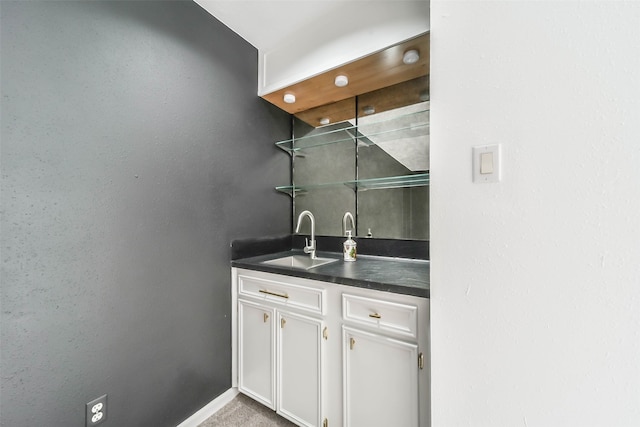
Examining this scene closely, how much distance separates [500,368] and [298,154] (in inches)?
72.9

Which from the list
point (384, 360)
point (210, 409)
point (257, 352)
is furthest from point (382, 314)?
point (210, 409)

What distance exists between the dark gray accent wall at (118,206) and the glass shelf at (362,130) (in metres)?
0.55

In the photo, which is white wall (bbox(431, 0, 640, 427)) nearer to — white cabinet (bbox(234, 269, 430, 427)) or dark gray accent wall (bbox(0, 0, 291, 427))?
white cabinet (bbox(234, 269, 430, 427))

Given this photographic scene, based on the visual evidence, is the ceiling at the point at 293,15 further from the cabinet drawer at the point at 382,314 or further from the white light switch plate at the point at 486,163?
the cabinet drawer at the point at 382,314

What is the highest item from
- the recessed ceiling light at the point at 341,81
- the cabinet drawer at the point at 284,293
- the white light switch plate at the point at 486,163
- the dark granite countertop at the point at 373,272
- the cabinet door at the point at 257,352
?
the recessed ceiling light at the point at 341,81

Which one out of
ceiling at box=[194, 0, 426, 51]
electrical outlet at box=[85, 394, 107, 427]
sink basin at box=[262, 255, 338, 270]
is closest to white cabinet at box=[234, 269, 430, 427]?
sink basin at box=[262, 255, 338, 270]

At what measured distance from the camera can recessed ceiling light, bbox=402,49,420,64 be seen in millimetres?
1411

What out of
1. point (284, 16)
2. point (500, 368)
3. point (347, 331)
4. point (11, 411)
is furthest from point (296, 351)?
point (284, 16)

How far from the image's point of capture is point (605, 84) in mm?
647

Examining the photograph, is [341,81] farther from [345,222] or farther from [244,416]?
[244,416]

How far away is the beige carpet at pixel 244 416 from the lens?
1.43m

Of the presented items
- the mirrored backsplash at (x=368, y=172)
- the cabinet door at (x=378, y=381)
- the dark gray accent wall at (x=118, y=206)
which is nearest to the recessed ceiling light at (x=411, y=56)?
the mirrored backsplash at (x=368, y=172)

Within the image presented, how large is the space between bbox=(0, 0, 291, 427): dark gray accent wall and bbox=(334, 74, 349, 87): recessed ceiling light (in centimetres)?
65

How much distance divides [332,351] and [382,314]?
342mm
